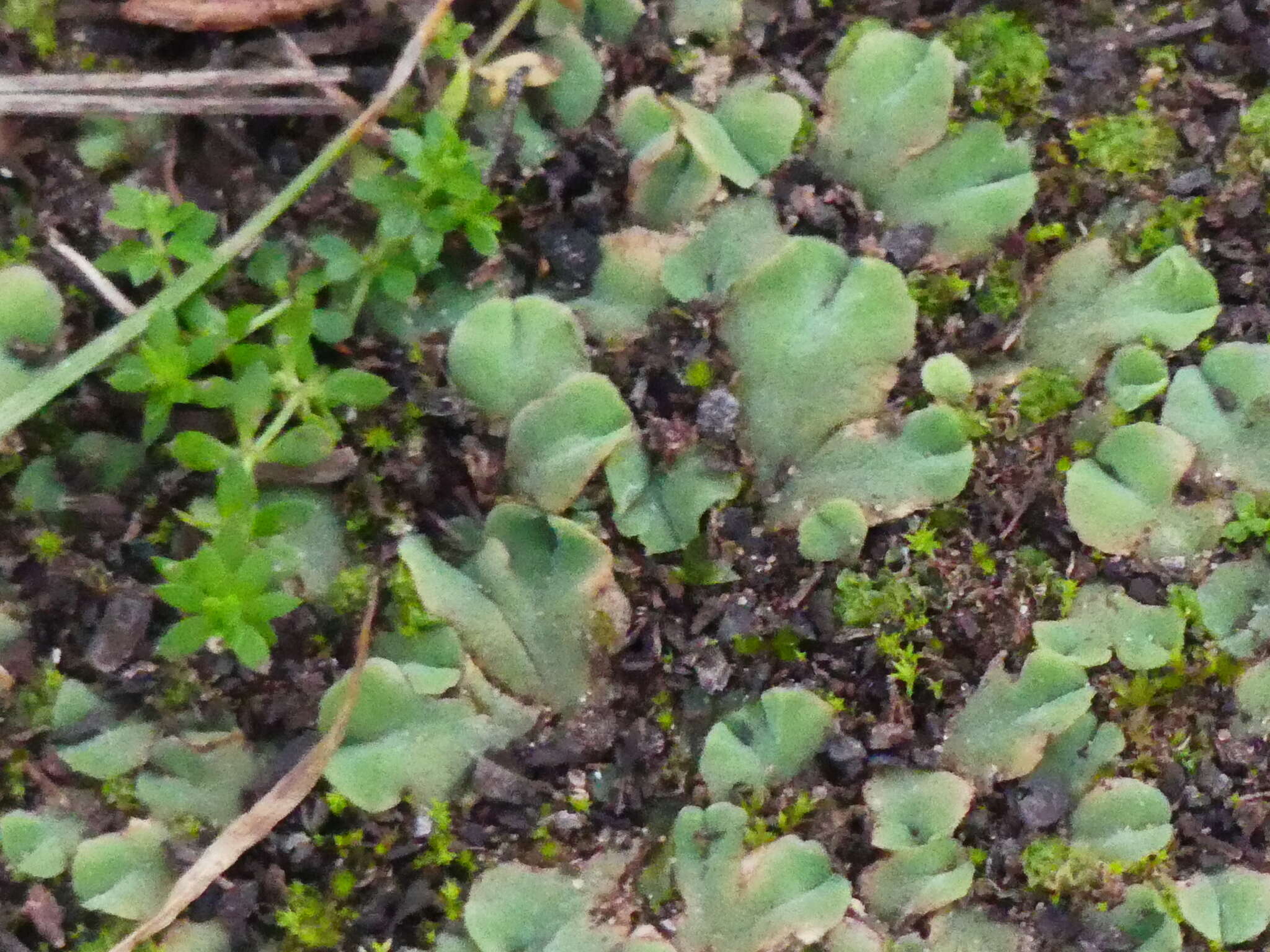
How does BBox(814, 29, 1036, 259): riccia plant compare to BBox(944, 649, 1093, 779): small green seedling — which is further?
BBox(814, 29, 1036, 259): riccia plant

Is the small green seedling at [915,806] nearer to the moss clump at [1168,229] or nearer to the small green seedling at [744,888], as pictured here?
the small green seedling at [744,888]

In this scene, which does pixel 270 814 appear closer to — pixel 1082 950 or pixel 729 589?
pixel 729 589

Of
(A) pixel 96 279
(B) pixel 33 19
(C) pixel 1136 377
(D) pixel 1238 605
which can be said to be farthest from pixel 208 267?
(D) pixel 1238 605

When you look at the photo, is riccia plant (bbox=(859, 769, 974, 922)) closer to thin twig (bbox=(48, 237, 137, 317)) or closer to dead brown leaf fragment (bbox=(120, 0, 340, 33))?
thin twig (bbox=(48, 237, 137, 317))

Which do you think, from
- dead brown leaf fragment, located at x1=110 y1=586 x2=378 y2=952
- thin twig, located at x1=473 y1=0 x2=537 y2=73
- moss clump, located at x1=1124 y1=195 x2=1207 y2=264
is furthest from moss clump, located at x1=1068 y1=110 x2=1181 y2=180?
dead brown leaf fragment, located at x1=110 y1=586 x2=378 y2=952

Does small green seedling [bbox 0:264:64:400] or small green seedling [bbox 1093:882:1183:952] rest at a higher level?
small green seedling [bbox 0:264:64:400]

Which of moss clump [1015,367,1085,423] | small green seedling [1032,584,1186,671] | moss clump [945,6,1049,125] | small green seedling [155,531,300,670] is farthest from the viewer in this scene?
moss clump [945,6,1049,125]

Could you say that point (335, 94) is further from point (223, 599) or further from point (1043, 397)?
point (1043, 397)

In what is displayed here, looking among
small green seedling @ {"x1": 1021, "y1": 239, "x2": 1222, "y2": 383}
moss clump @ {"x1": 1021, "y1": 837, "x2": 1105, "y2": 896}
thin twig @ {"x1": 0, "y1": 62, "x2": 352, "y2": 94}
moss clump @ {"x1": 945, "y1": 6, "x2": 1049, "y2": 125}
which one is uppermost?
thin twig @ {"x1": 0, "y1": 62, "x2": 352, "y2": 94}
